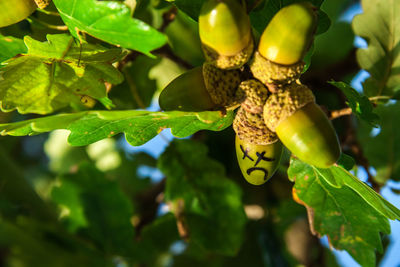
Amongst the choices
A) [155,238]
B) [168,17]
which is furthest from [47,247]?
[168,17]

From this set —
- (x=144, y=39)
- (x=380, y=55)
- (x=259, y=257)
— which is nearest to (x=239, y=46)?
(x=144, y=39)

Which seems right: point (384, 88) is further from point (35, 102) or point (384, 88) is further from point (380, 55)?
point (35, 102)

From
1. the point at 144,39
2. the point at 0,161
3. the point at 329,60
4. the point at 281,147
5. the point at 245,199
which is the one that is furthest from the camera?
the point at 245,199

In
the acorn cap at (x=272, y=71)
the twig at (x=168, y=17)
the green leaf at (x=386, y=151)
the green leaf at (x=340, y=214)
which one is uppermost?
the acorn cap at (x=272, y=71)

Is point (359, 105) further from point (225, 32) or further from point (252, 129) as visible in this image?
point (225, 32)

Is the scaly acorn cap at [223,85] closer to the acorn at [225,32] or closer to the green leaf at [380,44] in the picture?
the acorn at [225,32]

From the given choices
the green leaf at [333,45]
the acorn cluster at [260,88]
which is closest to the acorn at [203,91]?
the acorn cluster at [260,88]

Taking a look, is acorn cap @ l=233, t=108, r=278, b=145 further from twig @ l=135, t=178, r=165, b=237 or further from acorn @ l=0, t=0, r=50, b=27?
twig @ l=135, t=178, r=165, b=237
